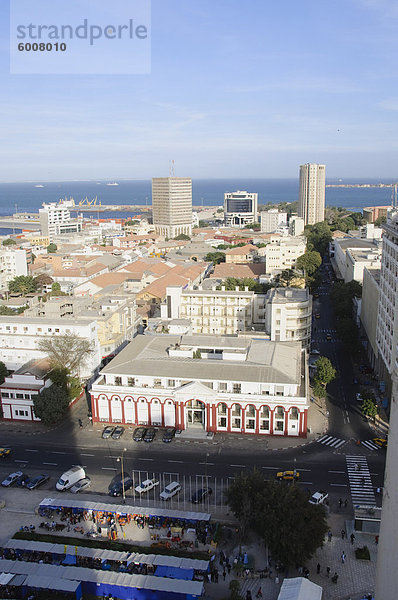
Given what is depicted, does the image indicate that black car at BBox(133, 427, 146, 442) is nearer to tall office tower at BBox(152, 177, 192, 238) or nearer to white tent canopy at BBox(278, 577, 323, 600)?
white tent canopy at BBox(278, 577, 323, 600)

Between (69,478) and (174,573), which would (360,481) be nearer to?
(174,573)

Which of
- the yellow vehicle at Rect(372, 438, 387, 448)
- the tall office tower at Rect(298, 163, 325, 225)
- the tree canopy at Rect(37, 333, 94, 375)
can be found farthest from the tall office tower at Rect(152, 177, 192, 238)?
the yellow vehicle at Rect(372, 438, 387, 448)

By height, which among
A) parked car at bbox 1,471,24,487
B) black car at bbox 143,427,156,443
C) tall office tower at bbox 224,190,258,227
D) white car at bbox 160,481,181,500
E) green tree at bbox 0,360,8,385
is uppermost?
tall office tower at bbox 224,190,258,227

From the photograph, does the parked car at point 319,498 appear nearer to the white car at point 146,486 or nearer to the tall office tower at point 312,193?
the white car at point 146,486

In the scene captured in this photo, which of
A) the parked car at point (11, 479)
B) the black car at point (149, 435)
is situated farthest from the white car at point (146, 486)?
the parked car at point (11, 479)

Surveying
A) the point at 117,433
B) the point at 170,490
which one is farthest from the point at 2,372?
the point at 170,490

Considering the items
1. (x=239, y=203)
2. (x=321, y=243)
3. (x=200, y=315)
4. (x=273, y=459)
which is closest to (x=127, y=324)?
(x=200, y=315)

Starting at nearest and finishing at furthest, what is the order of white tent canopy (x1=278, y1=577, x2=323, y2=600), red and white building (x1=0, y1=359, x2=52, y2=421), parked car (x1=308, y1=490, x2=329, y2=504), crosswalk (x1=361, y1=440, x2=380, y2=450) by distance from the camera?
white tent canopy (x1=278, y1=577, x2=323, y2=600), parked car (x1=308, y1=490, x2=329, y2=504), crosswalk (x1=361, y1=440, x2=380, y2=450), red and white building (x1=0, y1=359, x2=52, y2=421)
